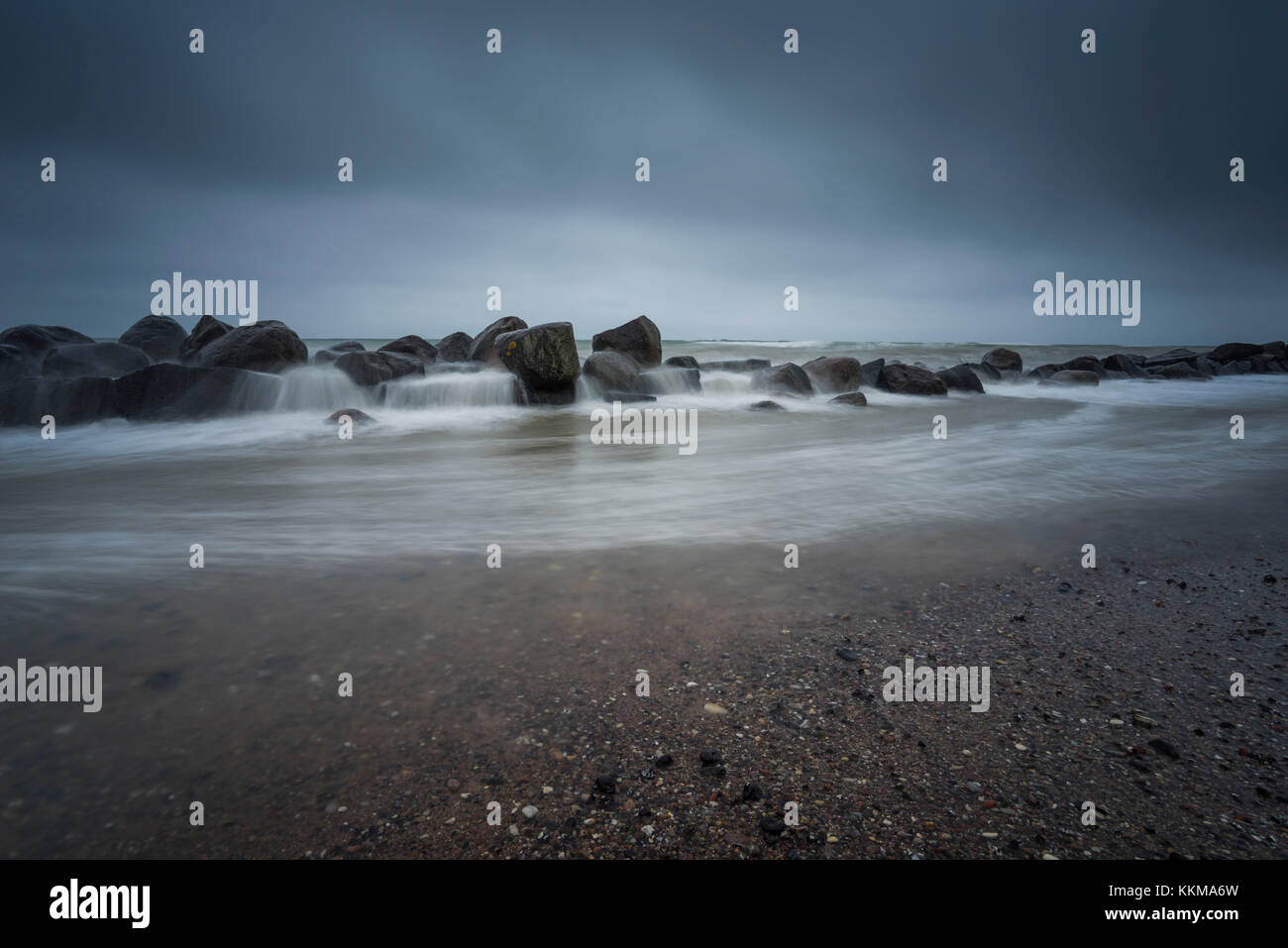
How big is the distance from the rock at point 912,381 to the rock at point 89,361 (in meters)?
17.1

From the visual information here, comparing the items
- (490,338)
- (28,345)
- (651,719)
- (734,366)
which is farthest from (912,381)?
(28,345)

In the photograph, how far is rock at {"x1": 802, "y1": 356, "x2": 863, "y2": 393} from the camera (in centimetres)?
1579

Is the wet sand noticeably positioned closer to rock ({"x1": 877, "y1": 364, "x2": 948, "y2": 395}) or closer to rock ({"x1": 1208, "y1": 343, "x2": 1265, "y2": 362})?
rock ({"x1": 877, "y1": 364, "x2": 948, "y2": 395})

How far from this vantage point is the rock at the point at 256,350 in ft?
39.2

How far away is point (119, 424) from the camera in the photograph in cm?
991

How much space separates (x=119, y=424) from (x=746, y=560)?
11.1 meters

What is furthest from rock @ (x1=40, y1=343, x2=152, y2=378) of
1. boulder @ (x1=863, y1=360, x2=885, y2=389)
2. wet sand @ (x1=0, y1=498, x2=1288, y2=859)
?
boulder @ (x1=863, y1=360, x2=885, y2=389)

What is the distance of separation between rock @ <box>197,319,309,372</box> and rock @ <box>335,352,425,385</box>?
0.97 metres

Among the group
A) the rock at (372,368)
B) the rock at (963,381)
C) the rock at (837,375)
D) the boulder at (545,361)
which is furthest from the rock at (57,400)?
the rock at (963,381)

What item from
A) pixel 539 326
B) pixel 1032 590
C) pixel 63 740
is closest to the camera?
pixel 63 740

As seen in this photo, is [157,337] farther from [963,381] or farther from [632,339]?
[963,381]

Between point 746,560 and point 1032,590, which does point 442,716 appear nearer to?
point 746,560

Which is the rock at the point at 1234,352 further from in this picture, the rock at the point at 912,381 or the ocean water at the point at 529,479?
the rock at the point at 912,381
